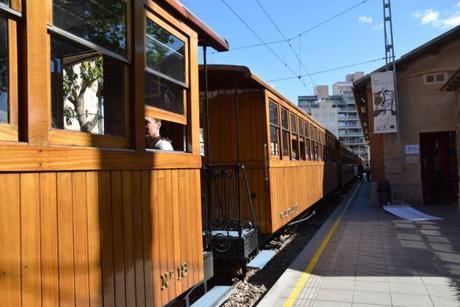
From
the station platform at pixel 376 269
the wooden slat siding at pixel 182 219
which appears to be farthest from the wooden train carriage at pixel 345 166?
the wooden slat siding at pixel 182 219

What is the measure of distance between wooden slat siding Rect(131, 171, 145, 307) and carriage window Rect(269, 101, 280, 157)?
15.6 feet

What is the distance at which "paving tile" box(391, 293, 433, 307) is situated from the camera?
5281mm

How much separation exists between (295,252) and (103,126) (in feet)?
22.4

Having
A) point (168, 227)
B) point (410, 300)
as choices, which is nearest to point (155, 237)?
point (168, 227)

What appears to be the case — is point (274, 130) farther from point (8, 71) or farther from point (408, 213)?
point (408, 213)

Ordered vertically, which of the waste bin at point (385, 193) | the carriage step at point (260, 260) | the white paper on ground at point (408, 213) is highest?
the waste bin at point (385, 193)

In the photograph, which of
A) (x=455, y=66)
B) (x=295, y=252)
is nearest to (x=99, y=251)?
(x=295, y=252)

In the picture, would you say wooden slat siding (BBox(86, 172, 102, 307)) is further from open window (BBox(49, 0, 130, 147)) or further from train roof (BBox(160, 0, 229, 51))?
train roof (BBox(160, 0, 229, 51))

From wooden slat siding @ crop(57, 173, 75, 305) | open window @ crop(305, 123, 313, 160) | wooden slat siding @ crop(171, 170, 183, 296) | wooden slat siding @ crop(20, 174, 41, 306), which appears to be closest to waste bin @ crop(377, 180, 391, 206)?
open window @ crop(305, 123, 313, 160)

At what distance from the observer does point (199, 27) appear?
4469 millimetres

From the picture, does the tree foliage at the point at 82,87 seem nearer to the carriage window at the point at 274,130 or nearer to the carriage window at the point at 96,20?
the carriage window at the point at 96,20

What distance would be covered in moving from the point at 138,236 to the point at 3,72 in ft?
4.79

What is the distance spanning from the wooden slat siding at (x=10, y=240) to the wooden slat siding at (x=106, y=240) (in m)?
0.68

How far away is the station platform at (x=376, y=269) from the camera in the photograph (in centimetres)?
556
